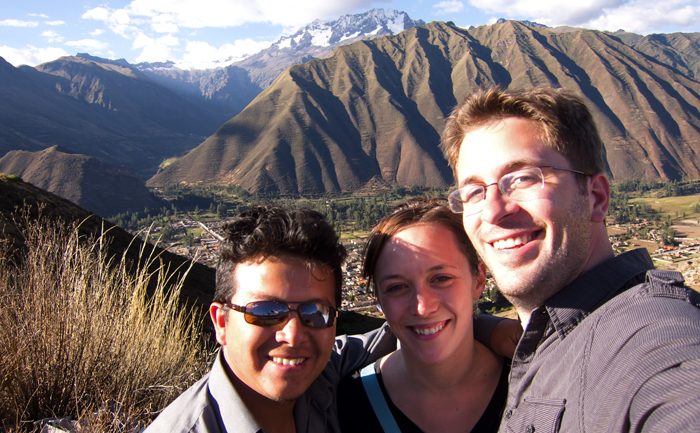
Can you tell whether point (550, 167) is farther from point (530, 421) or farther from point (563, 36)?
point (563, 36)

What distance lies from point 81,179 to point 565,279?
81.7 metres

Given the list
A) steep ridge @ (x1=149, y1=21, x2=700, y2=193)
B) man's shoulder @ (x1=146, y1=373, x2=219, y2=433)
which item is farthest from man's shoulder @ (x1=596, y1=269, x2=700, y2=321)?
steep ridge @ (x1=149, y1=21, x2=700, y2=193)

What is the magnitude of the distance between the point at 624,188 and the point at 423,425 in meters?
107

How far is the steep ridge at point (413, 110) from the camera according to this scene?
10238cm

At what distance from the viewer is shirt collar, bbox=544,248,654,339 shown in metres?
1.55

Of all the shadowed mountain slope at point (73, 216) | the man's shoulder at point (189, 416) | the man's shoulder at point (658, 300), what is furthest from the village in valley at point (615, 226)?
the man's shoulder at point (658, 300)

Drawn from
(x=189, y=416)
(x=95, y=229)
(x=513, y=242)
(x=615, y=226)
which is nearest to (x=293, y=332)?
(x=189, y=416)

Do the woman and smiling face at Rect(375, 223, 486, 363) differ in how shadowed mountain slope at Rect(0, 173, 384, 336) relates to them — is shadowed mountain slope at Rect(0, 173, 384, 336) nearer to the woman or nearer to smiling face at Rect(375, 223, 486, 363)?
the woman

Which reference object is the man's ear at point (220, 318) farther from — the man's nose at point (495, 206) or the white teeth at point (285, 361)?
the man's nose at point (495, 206)

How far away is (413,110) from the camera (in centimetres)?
13775

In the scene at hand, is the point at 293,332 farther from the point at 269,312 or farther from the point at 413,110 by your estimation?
the point at 413,110

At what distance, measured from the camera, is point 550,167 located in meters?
1.75

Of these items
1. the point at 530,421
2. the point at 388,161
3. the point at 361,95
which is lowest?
the point at 530,421

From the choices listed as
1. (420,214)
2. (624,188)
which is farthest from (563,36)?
(420,214)
